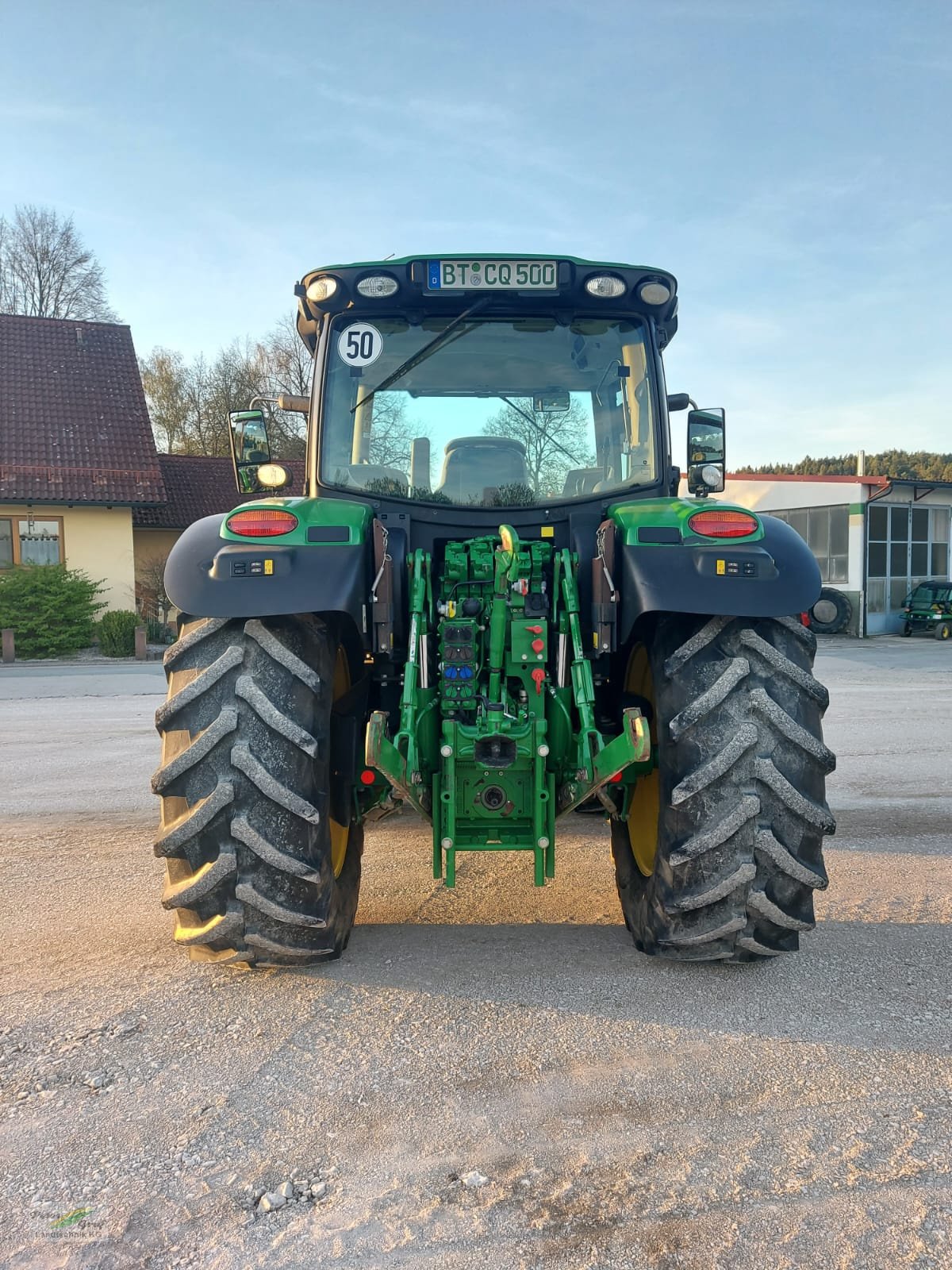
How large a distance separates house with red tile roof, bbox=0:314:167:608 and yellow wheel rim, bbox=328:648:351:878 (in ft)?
65.8

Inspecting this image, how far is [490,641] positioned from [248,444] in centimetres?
176

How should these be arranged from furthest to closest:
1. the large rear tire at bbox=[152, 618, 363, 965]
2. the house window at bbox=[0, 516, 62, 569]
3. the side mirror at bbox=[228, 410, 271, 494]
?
the house window at bbox=[0, 516, 62, 569], the side mirror at bbox=[228, 410, 271, 494], the large rear tire at bbox=[152, 618, 363, 965]

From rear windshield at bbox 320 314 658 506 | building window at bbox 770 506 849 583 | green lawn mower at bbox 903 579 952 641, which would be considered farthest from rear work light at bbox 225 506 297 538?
building window at bbox 770 506 849 583

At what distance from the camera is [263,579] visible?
331 cm

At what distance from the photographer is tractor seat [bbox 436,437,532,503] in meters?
4.11

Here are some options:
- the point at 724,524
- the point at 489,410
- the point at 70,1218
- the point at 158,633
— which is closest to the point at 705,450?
the point at 489,410

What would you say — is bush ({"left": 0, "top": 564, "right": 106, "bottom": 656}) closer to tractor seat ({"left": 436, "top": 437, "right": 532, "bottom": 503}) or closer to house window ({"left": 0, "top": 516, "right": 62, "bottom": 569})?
house window ({"left": 0, "top": 516, "right": 62, "bottom": 569})

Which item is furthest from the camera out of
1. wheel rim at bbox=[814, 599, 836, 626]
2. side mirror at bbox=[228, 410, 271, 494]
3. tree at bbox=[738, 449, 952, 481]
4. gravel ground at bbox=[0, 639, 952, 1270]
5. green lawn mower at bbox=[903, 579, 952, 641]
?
tree at bbox=[738, 449, 952, 481]

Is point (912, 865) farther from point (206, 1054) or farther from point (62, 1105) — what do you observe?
point (62, 1105)

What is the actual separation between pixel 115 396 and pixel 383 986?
24017 mm

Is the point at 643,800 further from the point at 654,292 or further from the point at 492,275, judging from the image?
the point at 492,275

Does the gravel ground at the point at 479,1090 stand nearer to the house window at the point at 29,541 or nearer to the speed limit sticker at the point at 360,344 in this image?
the speed limit sticker at the point at 360,344

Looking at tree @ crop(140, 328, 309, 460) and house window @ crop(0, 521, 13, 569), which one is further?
tree @ crop(140, 328, 309, 460)

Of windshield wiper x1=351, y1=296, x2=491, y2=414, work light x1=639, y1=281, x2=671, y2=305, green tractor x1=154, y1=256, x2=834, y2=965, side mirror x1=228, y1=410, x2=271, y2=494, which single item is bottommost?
green tractor x1=154, y1=256, x2=834, y2=965
